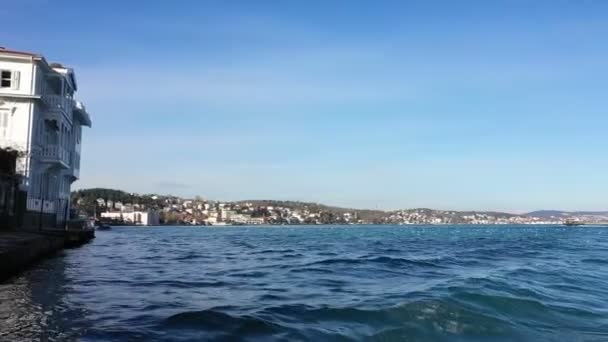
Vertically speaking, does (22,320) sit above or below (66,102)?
below

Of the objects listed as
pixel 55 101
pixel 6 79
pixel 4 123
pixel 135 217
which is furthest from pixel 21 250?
pixel 135 217

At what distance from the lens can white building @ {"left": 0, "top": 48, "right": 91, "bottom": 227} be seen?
32312mm

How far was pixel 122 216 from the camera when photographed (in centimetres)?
17038

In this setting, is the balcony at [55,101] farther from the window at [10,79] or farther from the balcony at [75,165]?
the balcony at [75,165]

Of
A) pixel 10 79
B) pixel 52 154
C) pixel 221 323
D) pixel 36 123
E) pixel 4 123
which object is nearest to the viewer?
pixel 221 323

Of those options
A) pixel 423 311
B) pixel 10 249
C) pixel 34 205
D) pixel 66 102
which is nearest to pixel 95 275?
pixel 10 249

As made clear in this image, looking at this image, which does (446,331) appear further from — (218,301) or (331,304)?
(218,301)

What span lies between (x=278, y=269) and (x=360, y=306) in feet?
30.6

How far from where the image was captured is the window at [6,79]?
1302 inches

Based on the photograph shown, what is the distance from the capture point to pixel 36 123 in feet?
112

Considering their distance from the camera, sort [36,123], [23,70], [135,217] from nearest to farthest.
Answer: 1. [23,70]
2. [36,123]
3. [135,217]

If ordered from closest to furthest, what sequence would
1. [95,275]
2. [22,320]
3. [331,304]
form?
1. [22,320]
2. [331,304]
3. [95,275]

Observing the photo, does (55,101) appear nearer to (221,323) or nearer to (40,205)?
(40,205)

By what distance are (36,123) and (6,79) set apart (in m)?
2.88
